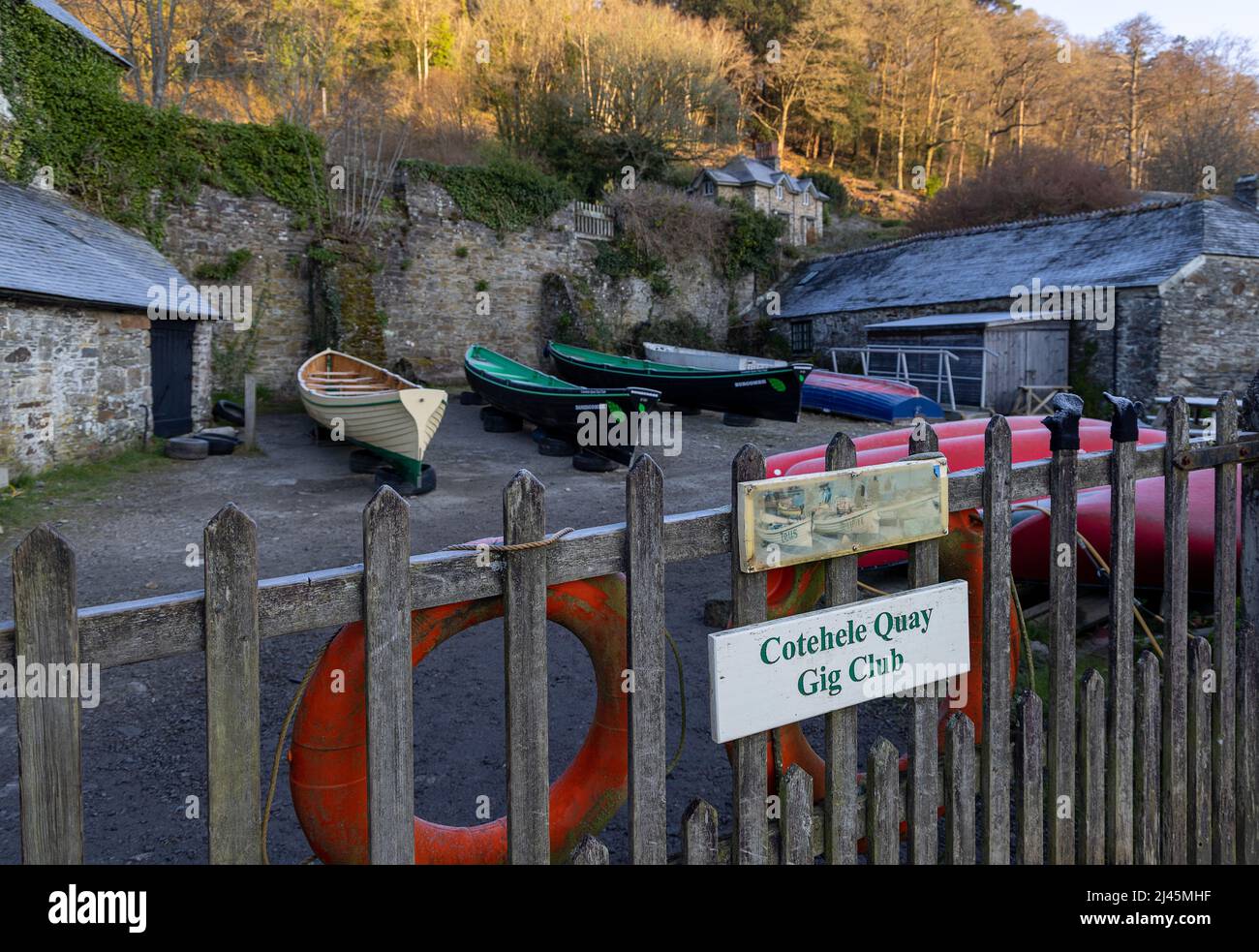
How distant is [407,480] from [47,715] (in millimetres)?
9322

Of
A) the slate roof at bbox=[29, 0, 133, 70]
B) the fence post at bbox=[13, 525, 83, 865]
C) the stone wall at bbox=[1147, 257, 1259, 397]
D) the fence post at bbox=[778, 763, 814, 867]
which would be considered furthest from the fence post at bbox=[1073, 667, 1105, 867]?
the slate roof at bbox=[29, 0, 133, 70]

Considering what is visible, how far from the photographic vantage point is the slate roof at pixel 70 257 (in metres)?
10.8

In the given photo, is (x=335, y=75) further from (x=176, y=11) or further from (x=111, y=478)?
(x=111, y=478)

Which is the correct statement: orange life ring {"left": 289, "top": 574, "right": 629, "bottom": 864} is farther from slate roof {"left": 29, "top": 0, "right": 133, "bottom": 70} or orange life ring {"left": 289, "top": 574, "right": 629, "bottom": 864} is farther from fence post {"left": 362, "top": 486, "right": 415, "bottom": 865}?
slate roof {"left": 29, "top": 0, "right": 133, "bottom": 70}

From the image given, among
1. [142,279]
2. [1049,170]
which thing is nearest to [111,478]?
[142,279]

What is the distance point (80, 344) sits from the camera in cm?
1154

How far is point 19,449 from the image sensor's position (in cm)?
1058

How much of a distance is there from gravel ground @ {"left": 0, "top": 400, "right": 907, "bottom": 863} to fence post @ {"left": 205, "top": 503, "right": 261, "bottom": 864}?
1.70 metres

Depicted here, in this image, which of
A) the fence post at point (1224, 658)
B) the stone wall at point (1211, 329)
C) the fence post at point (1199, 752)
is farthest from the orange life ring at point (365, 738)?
the stone wall at point (1211, 329)

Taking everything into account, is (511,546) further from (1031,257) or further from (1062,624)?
(1031,257)

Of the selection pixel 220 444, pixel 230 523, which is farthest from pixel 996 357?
pixel 230 523

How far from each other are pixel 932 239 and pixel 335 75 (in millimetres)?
21007

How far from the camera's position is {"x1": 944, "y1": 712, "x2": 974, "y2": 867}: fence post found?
251 centimetres
